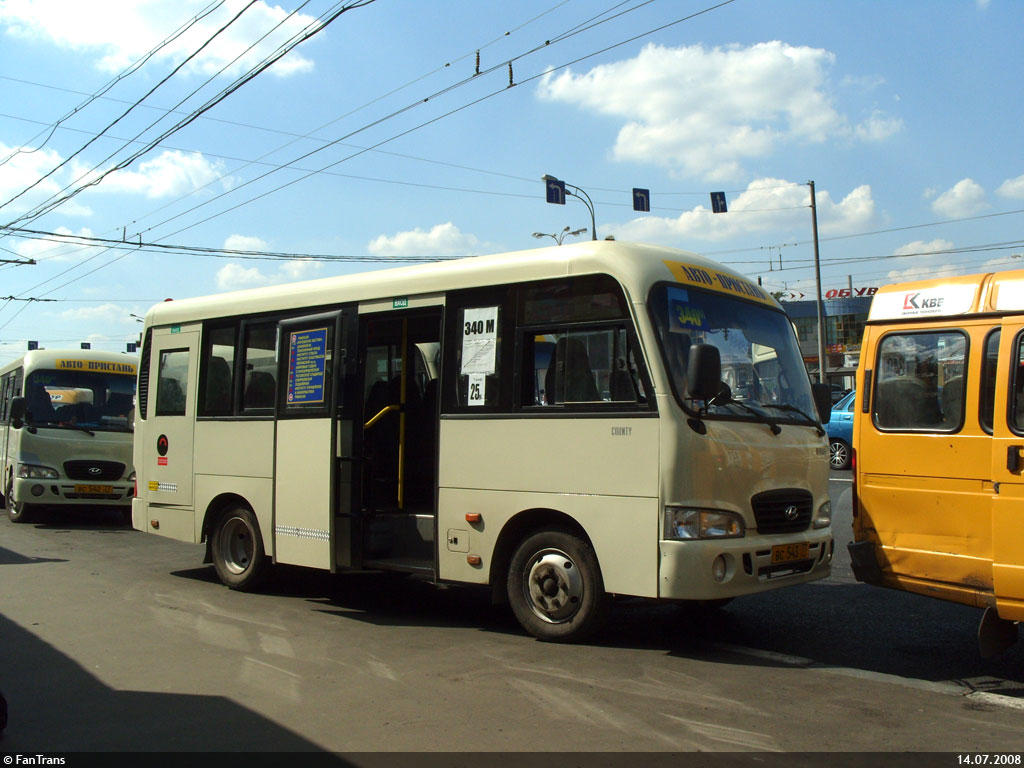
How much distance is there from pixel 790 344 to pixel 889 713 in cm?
323

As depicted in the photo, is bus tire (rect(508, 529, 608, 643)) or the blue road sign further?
the blue road sign

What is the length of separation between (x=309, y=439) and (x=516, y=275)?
8.72 ft

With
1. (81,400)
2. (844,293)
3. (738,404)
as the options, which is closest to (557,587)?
(738,404)

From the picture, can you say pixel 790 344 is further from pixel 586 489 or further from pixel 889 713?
pixel 889 713

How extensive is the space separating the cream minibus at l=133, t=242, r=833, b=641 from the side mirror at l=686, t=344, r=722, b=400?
0.01 meters

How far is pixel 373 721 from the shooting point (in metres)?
4.83

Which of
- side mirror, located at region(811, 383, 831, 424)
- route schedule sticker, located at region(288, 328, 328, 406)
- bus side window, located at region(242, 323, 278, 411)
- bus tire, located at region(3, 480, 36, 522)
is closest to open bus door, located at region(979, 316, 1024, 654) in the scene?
side mirror, located at region(811, 383, 831, 424)

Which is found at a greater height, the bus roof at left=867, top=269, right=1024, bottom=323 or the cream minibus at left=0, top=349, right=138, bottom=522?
the bus roof at left=867, top=269, right=1024, bottom=323

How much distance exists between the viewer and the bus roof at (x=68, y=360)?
1559cm

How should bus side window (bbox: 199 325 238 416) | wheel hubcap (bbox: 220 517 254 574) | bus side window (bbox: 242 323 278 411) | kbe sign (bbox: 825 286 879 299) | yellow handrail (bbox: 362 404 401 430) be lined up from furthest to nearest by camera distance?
kbe sign (bbox: 825 286 879 299)
bus side window (bbox: 199 325 238 416)
wheel hubcap (bbox: 220 517 254 574)
bus side window (bbox: 242 323 278 411)
yellow handrail (bbox: 362 404 401 430)

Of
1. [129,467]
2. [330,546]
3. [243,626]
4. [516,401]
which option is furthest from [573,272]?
[129,467]

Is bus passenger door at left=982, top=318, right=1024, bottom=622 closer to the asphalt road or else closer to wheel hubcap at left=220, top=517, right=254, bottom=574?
the asphalt road

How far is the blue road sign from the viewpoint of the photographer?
24656 millimetres

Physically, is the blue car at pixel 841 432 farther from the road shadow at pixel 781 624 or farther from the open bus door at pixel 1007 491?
the open bus door at pixel 1007 491
